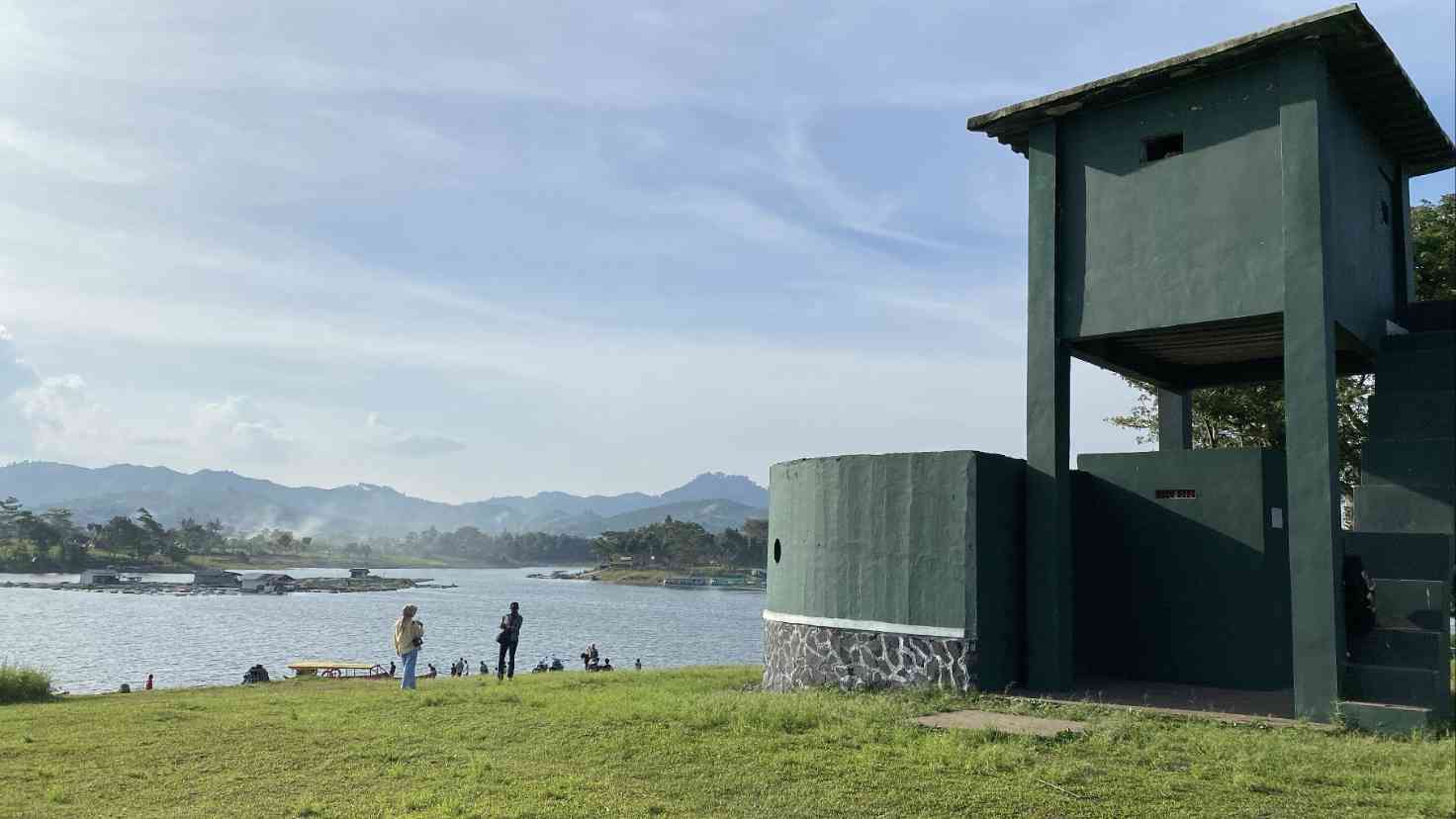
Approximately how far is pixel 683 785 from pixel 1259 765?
475 cm

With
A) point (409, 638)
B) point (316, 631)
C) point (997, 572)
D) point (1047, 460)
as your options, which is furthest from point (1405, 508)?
point (316, 631)

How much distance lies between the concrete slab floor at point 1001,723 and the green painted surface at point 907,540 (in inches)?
71.0

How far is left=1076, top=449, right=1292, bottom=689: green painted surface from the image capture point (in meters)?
13.4

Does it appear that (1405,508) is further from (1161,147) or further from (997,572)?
(1161,147)

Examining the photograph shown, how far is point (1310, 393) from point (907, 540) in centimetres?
500

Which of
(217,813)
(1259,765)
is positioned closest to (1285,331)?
(1259,765)

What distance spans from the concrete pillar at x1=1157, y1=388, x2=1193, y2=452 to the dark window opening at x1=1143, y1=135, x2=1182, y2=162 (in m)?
5.47

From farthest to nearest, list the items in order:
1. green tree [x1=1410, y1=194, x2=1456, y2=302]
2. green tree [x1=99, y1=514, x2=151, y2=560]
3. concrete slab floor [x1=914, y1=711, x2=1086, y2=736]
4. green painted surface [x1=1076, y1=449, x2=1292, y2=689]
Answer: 1. green tree [x1=99, y1=514, x2=151, y2=560]
2. green tree [x1=1410, y1=194, x2=1456, y2=302]
3. green painted surface [x1=1076, y1=449, x2=1292, y2=689]
4. concrete slab floor [x1=914, y1=711, x2=1086, y2=736]

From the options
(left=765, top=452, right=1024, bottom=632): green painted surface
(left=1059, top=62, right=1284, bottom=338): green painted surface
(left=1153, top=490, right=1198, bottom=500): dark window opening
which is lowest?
(left=765, top=452, right=1024, bottom=632): green painted surface

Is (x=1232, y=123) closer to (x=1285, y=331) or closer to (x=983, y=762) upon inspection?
(x=1285, y=331)

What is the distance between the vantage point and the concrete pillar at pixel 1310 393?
416 inches

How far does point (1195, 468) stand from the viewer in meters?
14.0

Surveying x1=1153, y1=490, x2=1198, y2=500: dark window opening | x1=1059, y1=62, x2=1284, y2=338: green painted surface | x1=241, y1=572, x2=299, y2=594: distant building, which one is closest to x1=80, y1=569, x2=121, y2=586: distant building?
x1=241, y1=572, x2=299, y2=594: distant building

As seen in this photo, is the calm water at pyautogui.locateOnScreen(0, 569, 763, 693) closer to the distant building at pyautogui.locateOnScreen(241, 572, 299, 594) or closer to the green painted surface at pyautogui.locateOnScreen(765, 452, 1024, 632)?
the distant building at pyautogui.locateOnScreen(241, 572, 299, 594)
